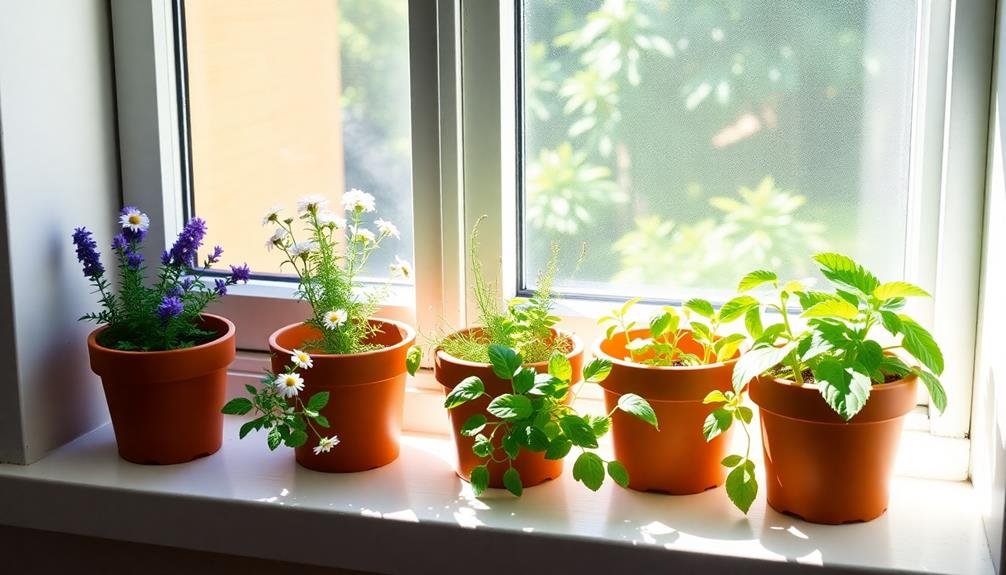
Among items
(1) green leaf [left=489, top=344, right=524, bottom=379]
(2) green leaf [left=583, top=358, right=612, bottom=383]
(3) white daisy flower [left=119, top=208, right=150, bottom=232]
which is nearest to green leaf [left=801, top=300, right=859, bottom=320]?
→ (2) green leaf [left=583, top=358, right=612, bottom=383]

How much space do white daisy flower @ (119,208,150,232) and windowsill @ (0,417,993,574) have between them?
33 cm

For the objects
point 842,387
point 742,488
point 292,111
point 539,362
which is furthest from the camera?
point 292,111

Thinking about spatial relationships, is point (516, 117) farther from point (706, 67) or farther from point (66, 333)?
point (66, 333)

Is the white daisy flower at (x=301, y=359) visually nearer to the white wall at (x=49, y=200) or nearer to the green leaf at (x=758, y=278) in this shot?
the white wall at (x=49, y=200)

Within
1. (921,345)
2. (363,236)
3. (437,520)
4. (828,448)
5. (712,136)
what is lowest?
(437,520)

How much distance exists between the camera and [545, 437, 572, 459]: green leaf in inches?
48.6

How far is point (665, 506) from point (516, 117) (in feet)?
1.94

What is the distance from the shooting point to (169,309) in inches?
54.6

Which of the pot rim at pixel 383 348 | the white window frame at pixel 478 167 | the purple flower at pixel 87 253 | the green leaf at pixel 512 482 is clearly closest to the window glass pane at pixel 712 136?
the white window frame at pixel 478 167

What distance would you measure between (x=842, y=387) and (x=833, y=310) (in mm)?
120

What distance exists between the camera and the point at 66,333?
1485 millimetres

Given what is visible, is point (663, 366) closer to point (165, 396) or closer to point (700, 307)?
point (700, 307)

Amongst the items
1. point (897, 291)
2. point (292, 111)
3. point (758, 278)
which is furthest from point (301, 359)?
point (897, 291)

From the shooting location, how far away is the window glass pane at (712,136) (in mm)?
1337
